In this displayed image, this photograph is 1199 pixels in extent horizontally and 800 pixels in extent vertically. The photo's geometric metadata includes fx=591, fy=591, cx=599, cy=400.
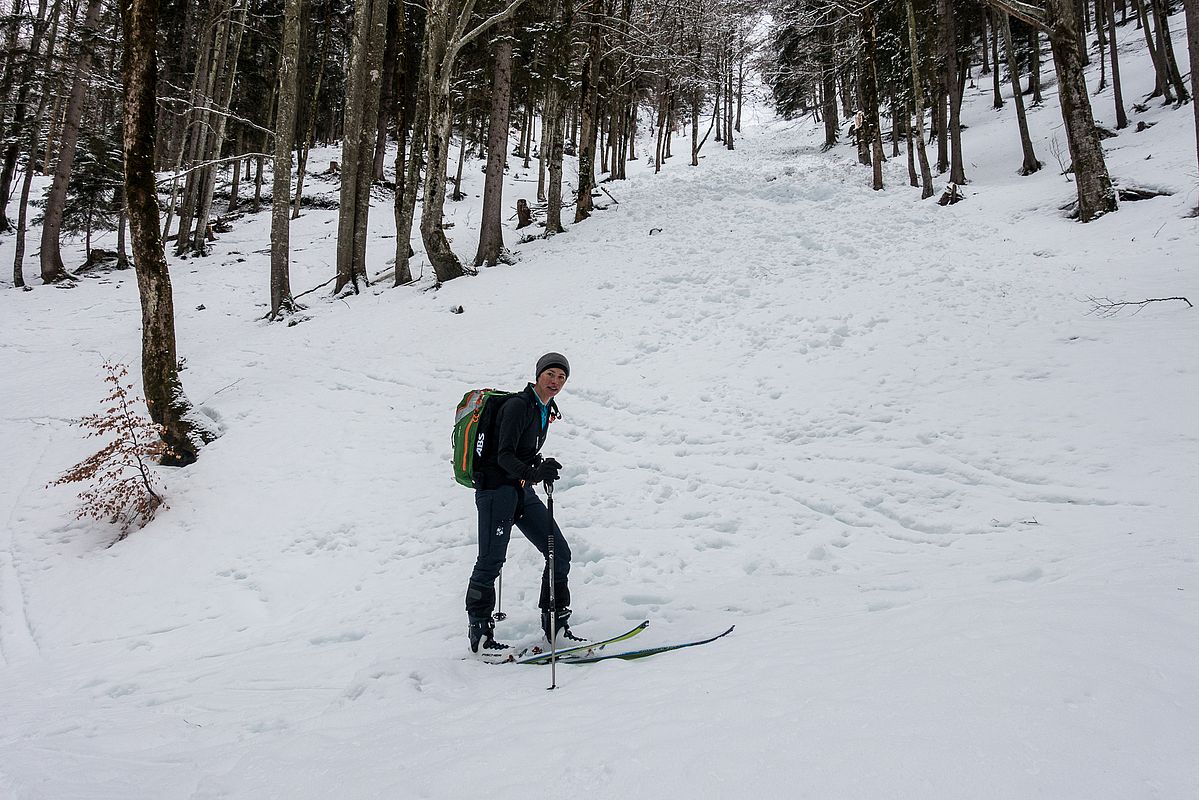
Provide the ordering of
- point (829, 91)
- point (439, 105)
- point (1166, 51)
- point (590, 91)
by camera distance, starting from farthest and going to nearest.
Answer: point (829, 91) → point (1166, 51) → point (590, 91) → point (439, 105)

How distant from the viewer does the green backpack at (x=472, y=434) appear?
168 inches

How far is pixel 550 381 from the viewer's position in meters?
4.36

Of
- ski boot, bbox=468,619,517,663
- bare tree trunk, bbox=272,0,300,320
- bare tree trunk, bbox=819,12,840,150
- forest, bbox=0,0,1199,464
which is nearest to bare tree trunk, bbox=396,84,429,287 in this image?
forest, bbox=0,0,1199,464

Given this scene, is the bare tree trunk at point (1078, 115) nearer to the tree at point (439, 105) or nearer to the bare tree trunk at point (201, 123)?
the tree at point (439, 105)

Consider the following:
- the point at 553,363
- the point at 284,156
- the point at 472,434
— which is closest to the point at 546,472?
the point at 472,434

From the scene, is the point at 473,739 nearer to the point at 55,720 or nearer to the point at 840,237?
the point at 55,720

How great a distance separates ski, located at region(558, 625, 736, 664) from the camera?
13.4 feet

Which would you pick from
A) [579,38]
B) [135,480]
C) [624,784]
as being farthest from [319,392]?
[579,38]

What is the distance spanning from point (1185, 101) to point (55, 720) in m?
29.2

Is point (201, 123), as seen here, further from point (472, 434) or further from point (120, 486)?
point (472, 434)

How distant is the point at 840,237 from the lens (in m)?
14.8

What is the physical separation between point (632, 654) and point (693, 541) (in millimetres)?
2047

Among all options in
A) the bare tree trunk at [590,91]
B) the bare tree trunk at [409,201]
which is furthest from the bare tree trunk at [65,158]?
the bare tree trunk at [590,91]

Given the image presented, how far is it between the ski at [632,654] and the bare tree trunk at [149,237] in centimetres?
678
